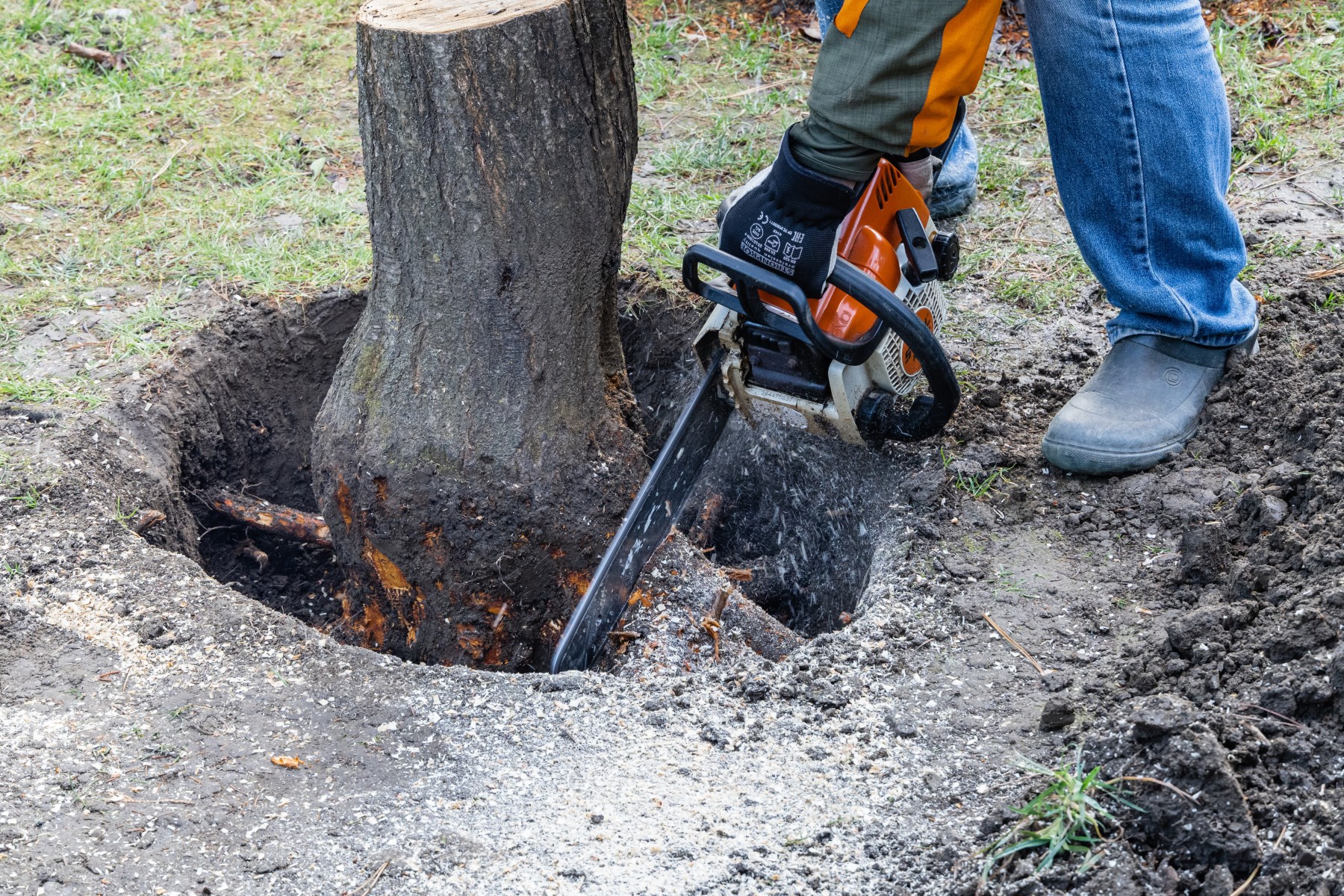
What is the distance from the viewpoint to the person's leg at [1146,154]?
247 cm

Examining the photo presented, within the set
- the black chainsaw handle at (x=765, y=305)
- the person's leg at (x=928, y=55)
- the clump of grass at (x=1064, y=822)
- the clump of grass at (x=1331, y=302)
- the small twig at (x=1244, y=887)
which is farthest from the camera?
the clump of grass at (x=1331, y=302)

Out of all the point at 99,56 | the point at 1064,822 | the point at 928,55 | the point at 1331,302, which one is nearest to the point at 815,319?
the point at 928,55

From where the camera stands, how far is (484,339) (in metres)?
2.60

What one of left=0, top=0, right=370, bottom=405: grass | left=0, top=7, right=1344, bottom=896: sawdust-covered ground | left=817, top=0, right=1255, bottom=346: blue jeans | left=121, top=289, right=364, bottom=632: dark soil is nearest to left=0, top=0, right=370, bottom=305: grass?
left=0, top=0, right=370, bottom=405: grass

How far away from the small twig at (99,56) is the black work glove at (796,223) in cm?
375

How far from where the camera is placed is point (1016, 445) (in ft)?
9.26

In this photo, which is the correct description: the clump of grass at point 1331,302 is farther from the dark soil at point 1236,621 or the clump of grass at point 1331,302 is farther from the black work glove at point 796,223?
the black work glove at point 796,223

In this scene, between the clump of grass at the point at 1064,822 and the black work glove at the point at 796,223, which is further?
the black work glove at the point at 796,223

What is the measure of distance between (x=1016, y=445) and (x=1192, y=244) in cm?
62

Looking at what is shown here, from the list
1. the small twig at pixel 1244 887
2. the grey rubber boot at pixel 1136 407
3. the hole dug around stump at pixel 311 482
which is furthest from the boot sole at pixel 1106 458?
the small twig at pixel 1244 887

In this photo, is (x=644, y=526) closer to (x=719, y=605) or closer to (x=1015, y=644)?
(x=719, y=605)

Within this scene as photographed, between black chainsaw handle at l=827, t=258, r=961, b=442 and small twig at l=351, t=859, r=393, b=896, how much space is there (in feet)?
4.56

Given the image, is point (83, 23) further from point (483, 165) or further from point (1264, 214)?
point (1264, 214)

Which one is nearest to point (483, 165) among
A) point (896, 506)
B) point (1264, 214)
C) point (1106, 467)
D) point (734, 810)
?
point (896, 506)
